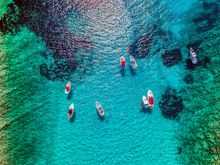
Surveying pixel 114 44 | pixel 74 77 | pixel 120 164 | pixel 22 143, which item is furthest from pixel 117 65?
pixel 22 143

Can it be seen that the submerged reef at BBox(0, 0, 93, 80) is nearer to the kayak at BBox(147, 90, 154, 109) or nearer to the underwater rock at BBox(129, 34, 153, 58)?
the underwater rock at BBox(129, 34, 153, 58)

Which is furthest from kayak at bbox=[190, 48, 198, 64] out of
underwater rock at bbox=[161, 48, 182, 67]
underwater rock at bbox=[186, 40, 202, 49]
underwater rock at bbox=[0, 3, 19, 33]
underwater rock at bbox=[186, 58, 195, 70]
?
underwater rock at bbox=[0, 3, 19, 33]

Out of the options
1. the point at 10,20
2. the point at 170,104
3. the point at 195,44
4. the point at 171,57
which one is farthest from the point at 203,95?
the point at 10,20

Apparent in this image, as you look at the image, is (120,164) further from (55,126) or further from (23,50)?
(23,50)

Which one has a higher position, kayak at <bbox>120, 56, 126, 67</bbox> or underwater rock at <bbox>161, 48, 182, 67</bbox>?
kayak at <bbox>120, 56, 126, 67</bbox>

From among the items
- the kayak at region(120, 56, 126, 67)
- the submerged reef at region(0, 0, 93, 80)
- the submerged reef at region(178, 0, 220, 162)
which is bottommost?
the submerged reef at region(178, 0, 220, 162)

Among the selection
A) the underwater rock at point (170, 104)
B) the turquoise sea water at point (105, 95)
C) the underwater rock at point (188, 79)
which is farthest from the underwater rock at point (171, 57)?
the underwater rock at point (170, 104)
